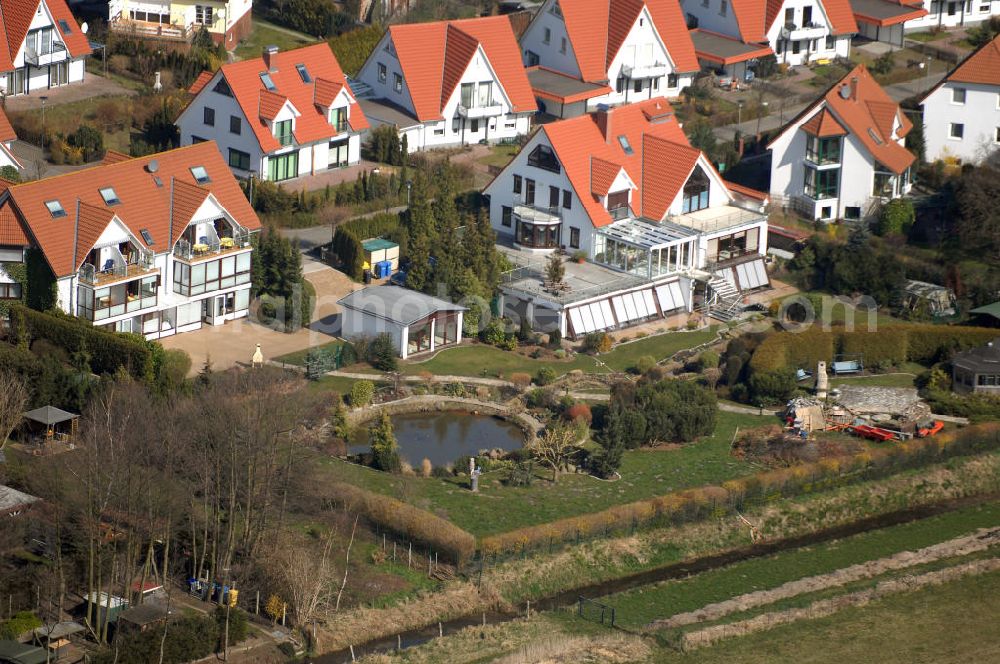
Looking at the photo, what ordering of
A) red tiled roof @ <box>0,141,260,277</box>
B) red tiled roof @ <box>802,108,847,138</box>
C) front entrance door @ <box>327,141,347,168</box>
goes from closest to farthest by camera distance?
red tiled roof @ <box>0,141,260,277</box> → red tiled roof @ <box>802,108,847,138</box> → front entrance door @ <box>327,141,347,168</box>

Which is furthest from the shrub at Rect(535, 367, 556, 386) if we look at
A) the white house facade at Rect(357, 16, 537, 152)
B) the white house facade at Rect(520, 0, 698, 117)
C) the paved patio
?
the paved patio

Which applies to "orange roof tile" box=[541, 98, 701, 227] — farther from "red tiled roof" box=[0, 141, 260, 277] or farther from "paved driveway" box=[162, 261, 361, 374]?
"red tiled roof" box=[0, 141, 260, 277]

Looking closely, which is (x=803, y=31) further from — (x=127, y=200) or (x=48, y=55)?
(x=127, y=200)

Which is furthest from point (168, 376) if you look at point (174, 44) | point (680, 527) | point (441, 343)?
point (174, 44)

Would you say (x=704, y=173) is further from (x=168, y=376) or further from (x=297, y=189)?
(x=168, y=376)

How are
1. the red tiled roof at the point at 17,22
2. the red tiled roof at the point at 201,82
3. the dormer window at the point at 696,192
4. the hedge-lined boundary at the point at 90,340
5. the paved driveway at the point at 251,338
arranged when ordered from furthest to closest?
the red tiled roof at the point at 17,22 < the red tiled roof at the point at 201,82 < the dormer window at the point at 696,192 < the paved driveway at the point at 251,338 < the hedge-lined boundary at the point at 90,340

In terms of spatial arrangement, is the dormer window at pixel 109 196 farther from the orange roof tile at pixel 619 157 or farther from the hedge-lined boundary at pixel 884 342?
the hedge-lined boundary at pixel 884 342

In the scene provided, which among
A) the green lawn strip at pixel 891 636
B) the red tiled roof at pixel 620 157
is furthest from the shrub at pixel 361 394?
the green lawn strip at pixel 891 636
